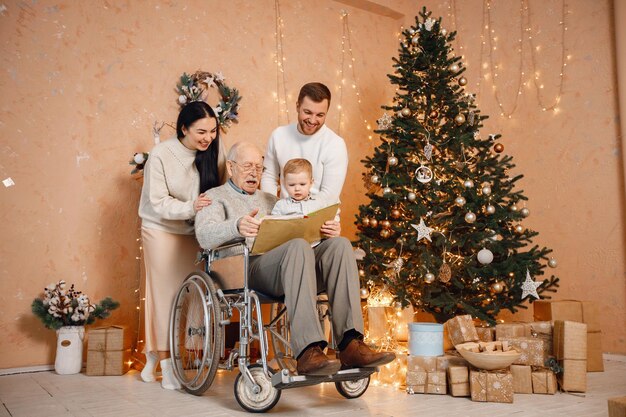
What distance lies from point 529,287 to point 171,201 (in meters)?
1.93

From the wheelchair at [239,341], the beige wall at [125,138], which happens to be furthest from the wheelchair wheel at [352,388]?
the beige wall at [125,138]

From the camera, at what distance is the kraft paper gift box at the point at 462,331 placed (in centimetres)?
262

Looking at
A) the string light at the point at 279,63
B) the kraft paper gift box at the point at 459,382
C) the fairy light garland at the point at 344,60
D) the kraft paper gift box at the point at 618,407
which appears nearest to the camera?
the kraft paper gift box at the point at 618,407

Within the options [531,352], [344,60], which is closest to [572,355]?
[531,352]

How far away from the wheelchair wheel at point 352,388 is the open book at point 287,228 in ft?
2.10

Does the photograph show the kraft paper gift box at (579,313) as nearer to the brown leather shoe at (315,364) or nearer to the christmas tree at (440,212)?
the christmas tree at (440,212)

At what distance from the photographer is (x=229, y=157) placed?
2.62 meters

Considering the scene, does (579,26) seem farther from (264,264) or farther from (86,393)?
(86,393)

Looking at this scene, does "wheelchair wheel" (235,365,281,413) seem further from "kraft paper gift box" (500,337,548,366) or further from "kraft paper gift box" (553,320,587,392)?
"kraft paper gift box" (553,320,587,392)

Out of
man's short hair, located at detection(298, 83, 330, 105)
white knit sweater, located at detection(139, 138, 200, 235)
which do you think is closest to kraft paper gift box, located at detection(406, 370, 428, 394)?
white knit sweater, located at detection(139, 138, 200, 235)

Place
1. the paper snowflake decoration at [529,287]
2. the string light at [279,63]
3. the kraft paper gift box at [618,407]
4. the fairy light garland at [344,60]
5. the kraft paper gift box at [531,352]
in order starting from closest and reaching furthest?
the kraft paper gift box at [618,407] → the kraft paper gift box at [531,352] → the paper snowflake decoration at [529,287] → the string light at [279,63] → the fairy light garland at [344,60]

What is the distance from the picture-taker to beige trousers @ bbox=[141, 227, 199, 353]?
9.19 feet

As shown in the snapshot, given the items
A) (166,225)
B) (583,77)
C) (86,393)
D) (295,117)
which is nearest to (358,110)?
(295,117)

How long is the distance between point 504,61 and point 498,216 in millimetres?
1671
